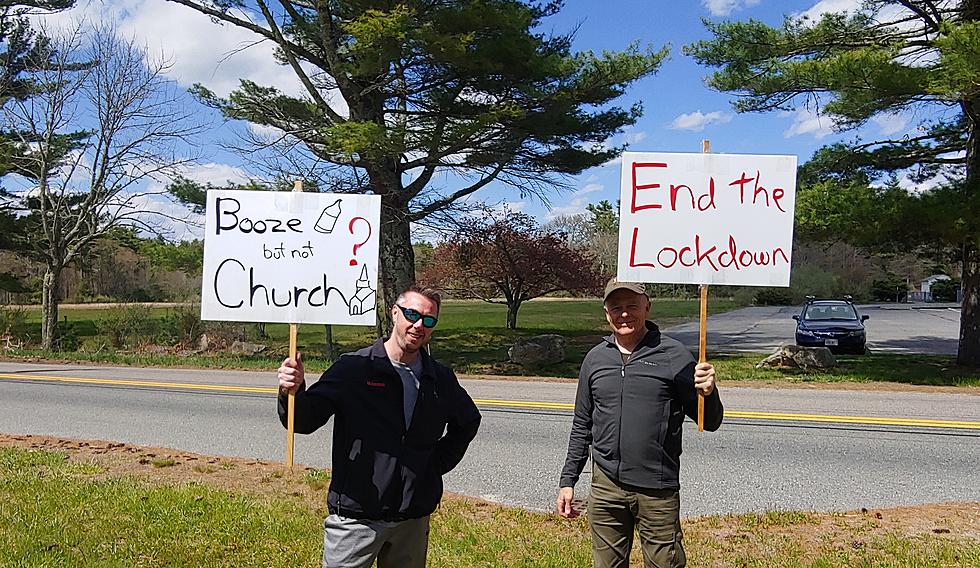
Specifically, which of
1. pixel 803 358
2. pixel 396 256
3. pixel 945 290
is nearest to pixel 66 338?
pixel 396 256

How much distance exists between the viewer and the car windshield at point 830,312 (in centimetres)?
2014

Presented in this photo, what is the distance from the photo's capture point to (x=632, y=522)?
3.25 m

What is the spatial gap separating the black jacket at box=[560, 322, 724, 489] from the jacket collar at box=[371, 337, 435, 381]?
0.78 m

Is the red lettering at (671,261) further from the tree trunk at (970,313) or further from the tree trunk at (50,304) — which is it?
the tree trunk at (50,304)

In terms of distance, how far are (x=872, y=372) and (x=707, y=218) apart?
13749 mm

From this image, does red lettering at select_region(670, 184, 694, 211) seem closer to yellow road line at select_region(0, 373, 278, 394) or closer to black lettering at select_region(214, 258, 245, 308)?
black lettering at select_region(214, 258, 245, 308)

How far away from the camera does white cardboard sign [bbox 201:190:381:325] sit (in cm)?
419

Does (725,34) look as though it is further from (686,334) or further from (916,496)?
(686,334)

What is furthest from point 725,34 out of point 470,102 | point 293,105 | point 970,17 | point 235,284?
point 235,284

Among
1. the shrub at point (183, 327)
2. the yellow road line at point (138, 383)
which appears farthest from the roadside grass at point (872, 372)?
the shrub at point (183, 327)

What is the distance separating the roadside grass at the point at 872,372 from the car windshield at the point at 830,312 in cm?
213

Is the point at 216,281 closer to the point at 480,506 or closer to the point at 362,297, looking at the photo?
the point at 362,297

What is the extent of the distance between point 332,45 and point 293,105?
6.72ft

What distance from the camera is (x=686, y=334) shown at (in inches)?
1158
